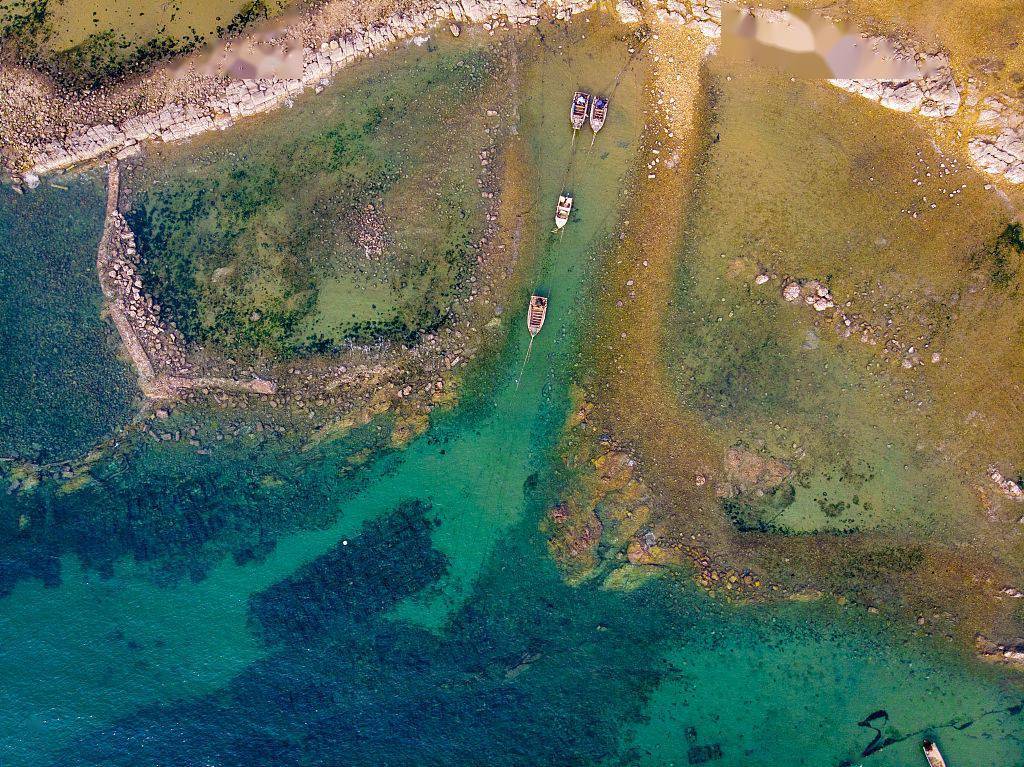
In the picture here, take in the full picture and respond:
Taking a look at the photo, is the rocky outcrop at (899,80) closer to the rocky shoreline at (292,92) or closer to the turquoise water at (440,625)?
the rocky shoreline at (292,92)

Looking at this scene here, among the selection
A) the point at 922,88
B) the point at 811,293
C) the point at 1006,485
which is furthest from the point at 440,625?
the point at 922,88

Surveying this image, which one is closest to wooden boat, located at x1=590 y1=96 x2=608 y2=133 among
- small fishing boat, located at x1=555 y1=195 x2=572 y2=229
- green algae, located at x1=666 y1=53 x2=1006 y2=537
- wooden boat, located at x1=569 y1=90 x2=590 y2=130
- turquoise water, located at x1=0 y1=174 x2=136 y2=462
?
wooden boat, located at x1=569 y1=90 x2=590 y2=130

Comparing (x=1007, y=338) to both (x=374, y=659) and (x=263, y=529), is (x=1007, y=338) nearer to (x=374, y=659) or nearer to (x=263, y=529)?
(x=374, y=659)

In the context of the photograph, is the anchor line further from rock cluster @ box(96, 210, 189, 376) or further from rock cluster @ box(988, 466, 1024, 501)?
Result: rock cluster @ box(988, 466, 1024, 501)

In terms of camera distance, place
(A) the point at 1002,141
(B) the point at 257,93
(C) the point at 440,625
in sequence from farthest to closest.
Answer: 1. (B) the point at 257,93
2. (C) the point at 440,625
3. (A) the point at 1002,141

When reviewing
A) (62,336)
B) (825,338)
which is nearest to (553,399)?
(825,338)

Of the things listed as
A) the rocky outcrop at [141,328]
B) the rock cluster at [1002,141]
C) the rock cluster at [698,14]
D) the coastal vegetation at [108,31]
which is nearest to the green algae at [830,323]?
the rock cluster at [1002,141]

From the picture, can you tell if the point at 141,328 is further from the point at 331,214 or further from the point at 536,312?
the point at 536,312
